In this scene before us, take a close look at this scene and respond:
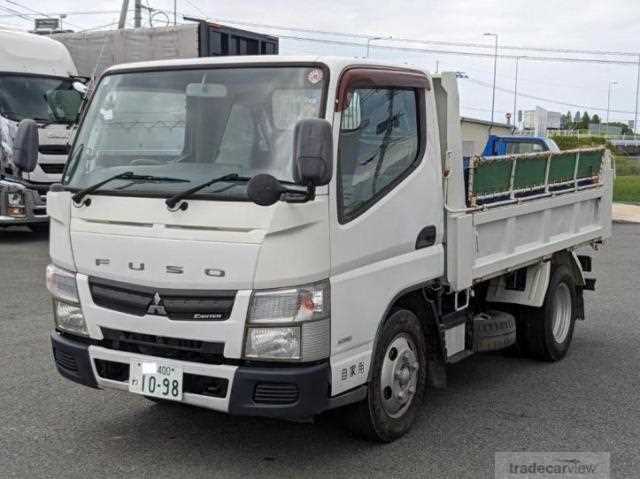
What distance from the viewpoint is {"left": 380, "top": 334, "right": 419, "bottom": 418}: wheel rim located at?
4.85 metres

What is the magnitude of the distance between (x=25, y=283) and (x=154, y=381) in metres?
6.57

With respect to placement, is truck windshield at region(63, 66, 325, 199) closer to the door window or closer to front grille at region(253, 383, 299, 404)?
the door window

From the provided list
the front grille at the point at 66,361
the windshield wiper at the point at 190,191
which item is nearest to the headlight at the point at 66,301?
the front grille at the point at 66,361

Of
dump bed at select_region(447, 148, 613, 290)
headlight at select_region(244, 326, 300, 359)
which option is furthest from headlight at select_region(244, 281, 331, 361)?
dump bed at select_region(447, 148, 613, 290)

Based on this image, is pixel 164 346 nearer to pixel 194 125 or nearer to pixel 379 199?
pixel 194 125

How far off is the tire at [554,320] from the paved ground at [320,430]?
0.14 metres

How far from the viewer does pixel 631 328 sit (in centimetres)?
836

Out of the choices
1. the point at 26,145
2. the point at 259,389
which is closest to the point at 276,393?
the point at 259,389

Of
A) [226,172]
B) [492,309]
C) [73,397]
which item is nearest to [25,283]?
[73,397]

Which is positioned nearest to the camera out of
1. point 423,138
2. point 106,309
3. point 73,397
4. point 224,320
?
point 224,320

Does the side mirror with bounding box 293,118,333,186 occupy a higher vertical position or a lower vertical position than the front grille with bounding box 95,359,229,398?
higher

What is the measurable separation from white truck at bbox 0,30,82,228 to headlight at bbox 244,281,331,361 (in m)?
10.00

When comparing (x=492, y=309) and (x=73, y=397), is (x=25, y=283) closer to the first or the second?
(x=73, y=397)

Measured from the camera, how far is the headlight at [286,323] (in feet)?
13.6
